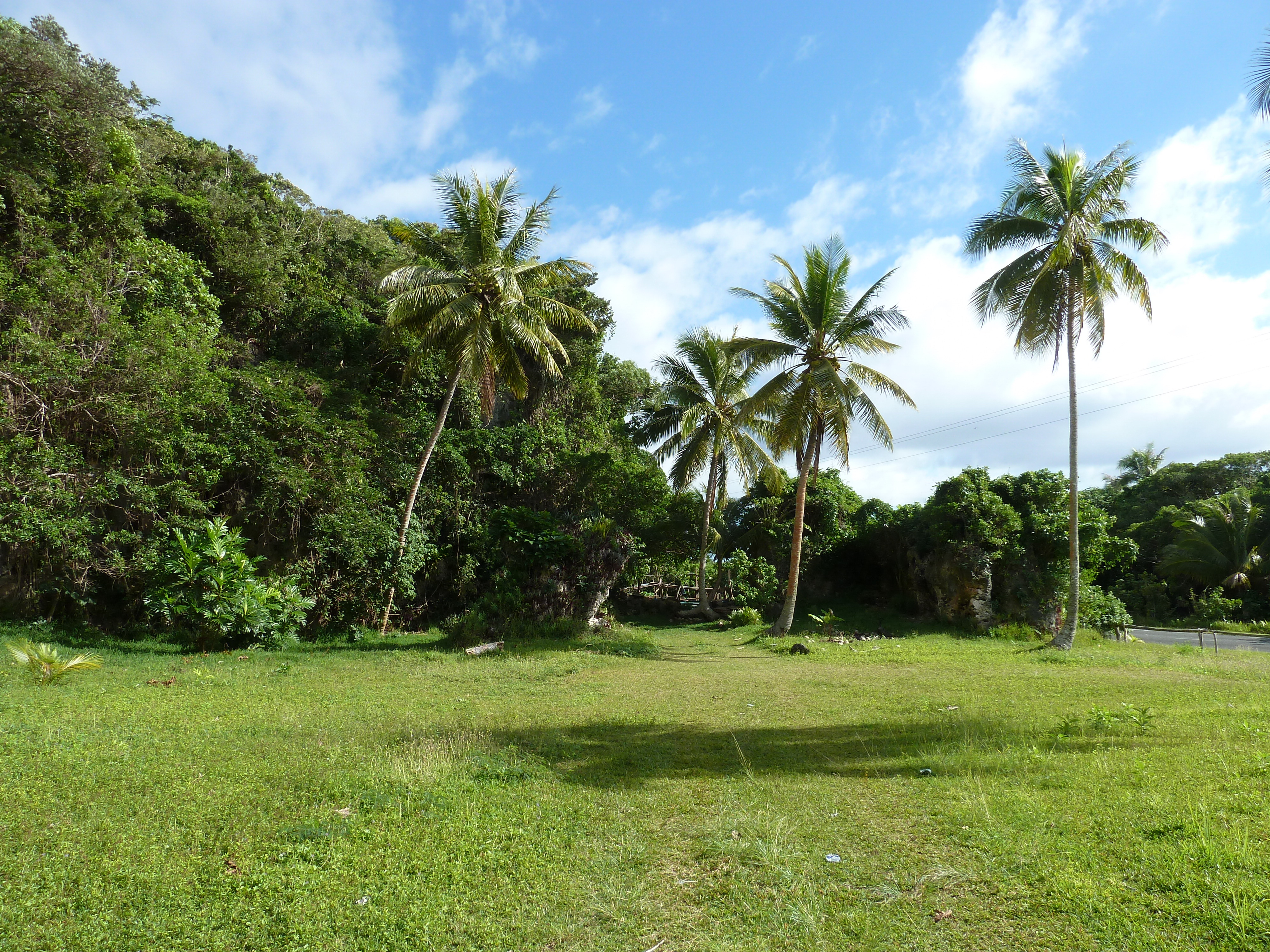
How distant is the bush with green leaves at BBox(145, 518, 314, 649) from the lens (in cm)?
1209

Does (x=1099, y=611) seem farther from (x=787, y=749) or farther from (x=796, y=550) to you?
(x=787, y=749)

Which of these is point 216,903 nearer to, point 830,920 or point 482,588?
point 830,920

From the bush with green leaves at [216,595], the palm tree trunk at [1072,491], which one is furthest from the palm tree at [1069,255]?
the bush with green leaves at [216,595]

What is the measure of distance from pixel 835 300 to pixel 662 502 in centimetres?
1000

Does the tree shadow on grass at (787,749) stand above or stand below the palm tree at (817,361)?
below

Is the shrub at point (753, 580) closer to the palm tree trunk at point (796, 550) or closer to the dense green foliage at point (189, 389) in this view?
the palm tree trunk at point (796, 550)

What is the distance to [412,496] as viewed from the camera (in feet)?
53.5

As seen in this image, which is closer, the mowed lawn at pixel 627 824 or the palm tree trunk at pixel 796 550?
the mowed lawn at pixel 627 824

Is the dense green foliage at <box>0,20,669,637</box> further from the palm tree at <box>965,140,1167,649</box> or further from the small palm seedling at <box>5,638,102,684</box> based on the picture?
the palm tree at <box>965,140,1167,649</box>

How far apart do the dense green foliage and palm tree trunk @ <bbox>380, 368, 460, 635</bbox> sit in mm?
371

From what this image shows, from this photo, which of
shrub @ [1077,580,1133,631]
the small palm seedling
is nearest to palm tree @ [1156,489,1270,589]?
shrub @ [1077,580,1133,631]

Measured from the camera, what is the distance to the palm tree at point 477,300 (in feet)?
51.4

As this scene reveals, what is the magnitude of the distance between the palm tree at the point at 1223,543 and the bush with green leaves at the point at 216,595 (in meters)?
31.7

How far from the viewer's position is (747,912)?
11.0ft
